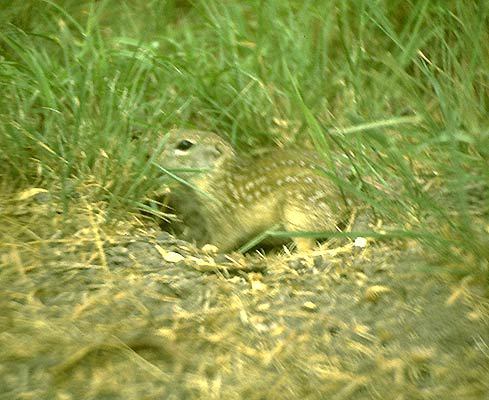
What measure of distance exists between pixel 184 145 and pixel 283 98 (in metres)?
0.56

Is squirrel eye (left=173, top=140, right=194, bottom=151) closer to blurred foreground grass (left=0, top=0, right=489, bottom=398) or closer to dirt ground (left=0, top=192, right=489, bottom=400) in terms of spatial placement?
blurred foreground grass (left=0, top=0, right=489, bottom=398)

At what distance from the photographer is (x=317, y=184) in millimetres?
3555

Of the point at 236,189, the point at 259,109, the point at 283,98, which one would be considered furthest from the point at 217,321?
the point at 283,98

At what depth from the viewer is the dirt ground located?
223 centimetres

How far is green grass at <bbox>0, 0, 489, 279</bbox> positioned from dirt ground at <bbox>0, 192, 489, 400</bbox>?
17cm

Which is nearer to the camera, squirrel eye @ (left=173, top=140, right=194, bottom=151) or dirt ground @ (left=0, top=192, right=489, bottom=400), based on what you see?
dirt ground @ (left=0, top=192, right=489, bottom=400)

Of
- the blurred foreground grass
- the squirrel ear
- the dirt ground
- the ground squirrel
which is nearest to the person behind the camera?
the dirt ground

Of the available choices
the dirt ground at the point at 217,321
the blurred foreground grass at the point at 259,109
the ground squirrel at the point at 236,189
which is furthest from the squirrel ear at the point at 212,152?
the dirt ground at the point at 217,321

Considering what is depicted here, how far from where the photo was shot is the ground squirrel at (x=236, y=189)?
3.57 m

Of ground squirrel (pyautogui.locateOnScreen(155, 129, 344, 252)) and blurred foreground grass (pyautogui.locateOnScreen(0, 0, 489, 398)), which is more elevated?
blurred foreground grass (pyautogui.locateOnScreen(0, 0, 489, 398))

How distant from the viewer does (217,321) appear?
2.57 meters

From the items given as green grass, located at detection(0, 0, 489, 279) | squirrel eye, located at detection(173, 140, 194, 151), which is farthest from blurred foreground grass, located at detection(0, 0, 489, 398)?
squirrel eye, located at detection(173, 140, 194, 151)

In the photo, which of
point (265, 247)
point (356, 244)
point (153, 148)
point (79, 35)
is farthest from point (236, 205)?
point (79, 35)

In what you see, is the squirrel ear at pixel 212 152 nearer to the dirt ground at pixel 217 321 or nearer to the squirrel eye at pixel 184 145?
the squirrel eye at pixel 184 145
